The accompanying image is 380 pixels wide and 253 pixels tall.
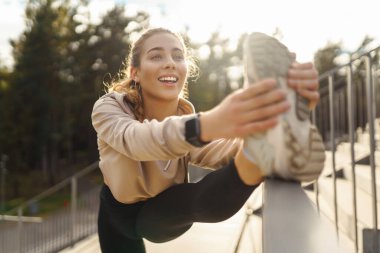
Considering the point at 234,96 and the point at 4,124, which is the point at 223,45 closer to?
the point at 4,124

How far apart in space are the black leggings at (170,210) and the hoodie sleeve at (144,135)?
17cm

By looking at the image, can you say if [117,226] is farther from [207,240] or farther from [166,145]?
[207,240]

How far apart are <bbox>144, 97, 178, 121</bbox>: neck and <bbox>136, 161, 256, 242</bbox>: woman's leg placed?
1.04 ft

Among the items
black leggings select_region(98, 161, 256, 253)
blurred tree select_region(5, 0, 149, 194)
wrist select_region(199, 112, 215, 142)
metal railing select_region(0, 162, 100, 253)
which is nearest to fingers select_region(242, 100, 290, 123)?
wrist select_region(199, 112, 215, 142)

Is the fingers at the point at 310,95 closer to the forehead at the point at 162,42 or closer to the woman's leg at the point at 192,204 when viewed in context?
the woman's leg at the point at 192,204

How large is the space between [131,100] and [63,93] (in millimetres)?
27320

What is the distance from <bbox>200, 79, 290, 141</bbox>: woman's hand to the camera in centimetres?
112

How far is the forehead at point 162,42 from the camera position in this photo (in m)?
1.83

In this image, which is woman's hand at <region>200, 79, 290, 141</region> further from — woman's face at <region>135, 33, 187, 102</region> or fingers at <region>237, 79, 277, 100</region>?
woman's face at <region>135, 33, 187, 102</region>

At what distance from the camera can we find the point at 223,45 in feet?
131

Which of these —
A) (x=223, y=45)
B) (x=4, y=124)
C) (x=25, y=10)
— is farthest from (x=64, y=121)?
(x=223, y=45)

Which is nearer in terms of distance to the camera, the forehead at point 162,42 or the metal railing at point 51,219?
the forehead at point 162,42

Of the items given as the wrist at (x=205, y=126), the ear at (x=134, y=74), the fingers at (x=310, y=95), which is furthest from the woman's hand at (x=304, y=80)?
the ear at (x=134, y=74)

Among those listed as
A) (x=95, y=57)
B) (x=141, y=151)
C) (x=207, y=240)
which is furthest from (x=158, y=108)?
(x=95, y=57)
